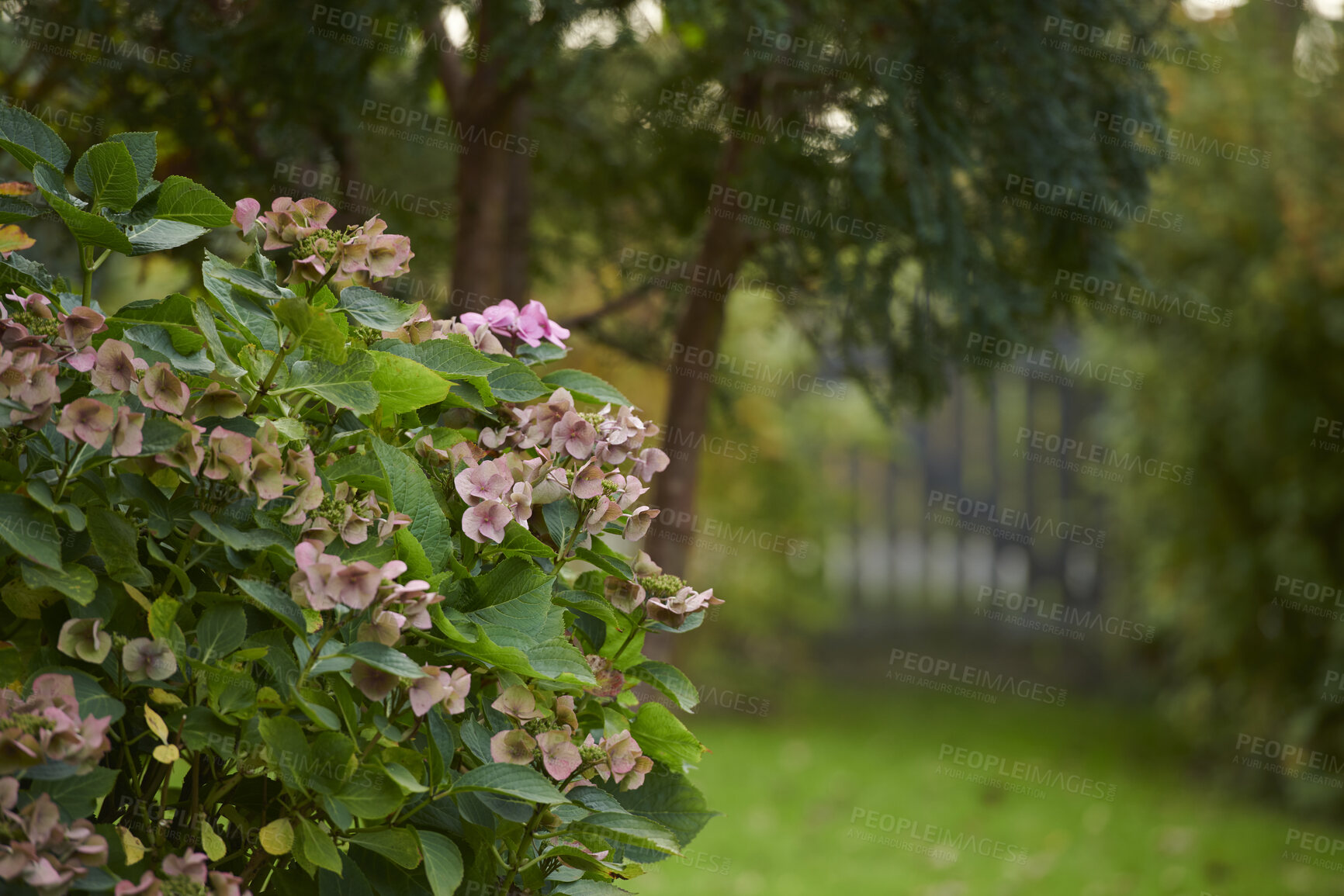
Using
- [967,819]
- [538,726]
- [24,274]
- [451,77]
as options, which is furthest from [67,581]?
[967,819]

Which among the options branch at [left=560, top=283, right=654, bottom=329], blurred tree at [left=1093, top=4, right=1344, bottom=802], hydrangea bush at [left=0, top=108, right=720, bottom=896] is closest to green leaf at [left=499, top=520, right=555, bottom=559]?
hydrangea bush at [left=0, top=108, right=720, bottom=896]

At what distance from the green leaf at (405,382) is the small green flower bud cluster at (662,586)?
13.3 inches

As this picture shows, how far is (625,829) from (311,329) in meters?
0.62

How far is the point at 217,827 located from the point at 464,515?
442 millimetres

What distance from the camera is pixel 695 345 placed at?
360 cm

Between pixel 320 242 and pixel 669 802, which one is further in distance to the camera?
pixel 669 802

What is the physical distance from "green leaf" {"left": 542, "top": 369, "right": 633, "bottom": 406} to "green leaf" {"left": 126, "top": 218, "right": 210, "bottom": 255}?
46 centimetres

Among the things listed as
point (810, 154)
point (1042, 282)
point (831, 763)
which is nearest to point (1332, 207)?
point (1042, 282)

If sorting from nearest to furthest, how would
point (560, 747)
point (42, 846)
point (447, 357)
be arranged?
point (42, 846) → point (560, 747) → point (447, 357)

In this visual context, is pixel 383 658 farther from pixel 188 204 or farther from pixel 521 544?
pixel 188 204

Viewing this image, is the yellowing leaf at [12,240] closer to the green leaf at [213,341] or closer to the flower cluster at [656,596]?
the green leaf at [213,341]

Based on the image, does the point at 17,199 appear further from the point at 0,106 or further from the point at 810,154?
the point at 810,154

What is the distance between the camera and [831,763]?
661 cm

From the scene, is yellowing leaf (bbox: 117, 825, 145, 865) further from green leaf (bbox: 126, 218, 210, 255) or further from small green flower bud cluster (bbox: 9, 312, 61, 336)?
green leaf (bbox: 126, 218, 210, 255)
